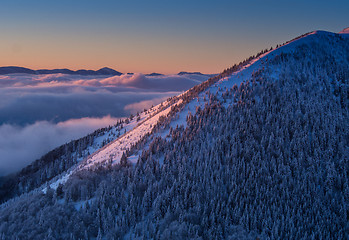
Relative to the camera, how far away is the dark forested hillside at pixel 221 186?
1421cm

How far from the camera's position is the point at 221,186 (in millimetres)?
17250

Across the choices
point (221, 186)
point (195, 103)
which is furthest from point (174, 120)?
point (221, 186)

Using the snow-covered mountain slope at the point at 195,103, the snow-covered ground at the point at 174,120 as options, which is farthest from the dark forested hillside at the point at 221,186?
the snow-covered mountain slope at the point at 195,103

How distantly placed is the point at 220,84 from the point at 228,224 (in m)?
29.9

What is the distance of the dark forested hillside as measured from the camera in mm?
14211

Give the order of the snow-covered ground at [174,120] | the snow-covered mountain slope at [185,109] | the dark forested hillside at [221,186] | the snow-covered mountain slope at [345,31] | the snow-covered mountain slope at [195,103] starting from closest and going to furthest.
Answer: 1. the dark forested hillside at [221,186]
2. the snow-covered ground at [174,120]
3. the snow-covered mountain slope at [185,109]
4. the snow-covered mountain slope at [195,103]
5. the snow-covered mountain slope at [345,31]

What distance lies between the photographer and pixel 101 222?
14977 millimetres

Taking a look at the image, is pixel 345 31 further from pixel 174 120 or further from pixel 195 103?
pixel 174 120

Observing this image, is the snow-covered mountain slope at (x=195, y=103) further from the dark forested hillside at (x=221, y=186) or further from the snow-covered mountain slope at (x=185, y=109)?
the dark forested hillside at (x=221, y=186)

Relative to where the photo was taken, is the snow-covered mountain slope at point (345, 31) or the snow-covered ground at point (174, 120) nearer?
the snow-covered ground at point (174, 120)

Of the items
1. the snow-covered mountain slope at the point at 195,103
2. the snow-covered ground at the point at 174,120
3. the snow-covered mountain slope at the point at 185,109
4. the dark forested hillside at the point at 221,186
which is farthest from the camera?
the snow-covered mountain slope at the point at 195,103

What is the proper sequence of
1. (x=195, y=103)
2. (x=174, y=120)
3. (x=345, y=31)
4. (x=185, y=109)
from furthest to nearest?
1. (x=345, y=31)
2. (x=195, y=103)
3. (x=185, y=109)
4. (x=174, y=120)

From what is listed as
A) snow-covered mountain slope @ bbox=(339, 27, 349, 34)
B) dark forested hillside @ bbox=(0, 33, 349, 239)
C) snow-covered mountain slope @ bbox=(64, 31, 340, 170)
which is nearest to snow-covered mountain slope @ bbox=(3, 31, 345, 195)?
snow-covered mountain slope @ bbox=(64, 31, 340, 170)

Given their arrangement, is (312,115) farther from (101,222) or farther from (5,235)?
(5,235)
